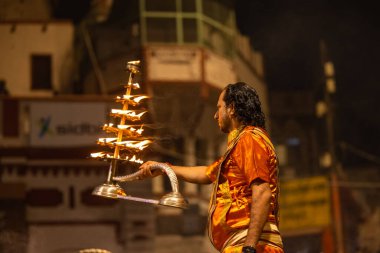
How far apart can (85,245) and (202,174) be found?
13538mm

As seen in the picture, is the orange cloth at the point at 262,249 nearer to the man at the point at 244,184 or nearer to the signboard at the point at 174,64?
the man at the point at 244,184

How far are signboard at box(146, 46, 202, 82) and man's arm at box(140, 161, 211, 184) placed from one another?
14842mm

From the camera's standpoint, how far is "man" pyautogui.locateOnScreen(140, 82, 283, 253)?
3.66m

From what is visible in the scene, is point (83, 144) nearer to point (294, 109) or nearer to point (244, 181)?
point (294, 109)

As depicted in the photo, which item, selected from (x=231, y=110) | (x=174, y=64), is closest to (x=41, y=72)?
(x=174, y=64)

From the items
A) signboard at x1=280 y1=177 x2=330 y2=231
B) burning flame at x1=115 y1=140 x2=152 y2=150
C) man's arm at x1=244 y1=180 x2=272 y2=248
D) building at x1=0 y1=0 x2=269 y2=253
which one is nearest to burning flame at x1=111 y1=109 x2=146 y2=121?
burning flame at x1=115 y1=140 x2=152 y2=150

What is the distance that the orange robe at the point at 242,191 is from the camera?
12.2 ft

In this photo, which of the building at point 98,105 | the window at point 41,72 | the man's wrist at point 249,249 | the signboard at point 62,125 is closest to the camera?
the man's wrist at point 249,249

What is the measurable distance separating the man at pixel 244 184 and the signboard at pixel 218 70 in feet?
51.0

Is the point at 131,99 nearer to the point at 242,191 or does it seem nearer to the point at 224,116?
the point at 224,116

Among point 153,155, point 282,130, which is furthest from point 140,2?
point 282,130

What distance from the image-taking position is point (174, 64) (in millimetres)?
19453

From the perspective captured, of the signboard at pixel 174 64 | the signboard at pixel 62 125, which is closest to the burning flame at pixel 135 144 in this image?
the signboard at pixel 62 125

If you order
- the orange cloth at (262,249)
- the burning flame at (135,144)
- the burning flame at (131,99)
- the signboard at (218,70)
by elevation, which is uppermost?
the signboard at (218,70)
